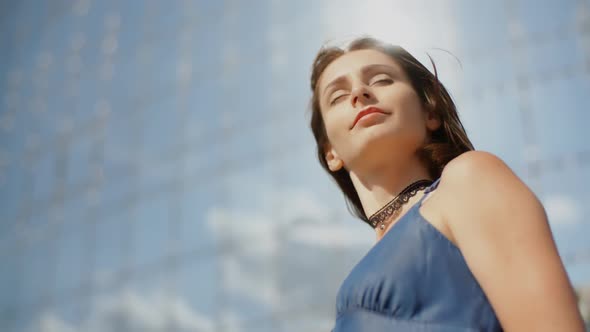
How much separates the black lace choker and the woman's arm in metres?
0.26

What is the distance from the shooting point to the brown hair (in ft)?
4.48

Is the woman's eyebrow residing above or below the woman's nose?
above

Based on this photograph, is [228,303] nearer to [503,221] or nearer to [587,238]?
[587,238]

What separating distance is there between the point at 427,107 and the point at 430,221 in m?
0.41

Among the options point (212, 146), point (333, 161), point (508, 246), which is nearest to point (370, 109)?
point (333, 161)

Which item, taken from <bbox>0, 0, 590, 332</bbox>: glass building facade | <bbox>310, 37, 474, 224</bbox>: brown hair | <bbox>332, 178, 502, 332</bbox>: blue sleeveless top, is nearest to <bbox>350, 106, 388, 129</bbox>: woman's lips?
<bbox>310, 37, 474, 224</bbox>: brown hair

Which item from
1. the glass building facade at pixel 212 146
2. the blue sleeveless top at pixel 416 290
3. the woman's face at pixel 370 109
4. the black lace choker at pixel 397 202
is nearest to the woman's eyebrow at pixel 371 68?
the woman's face at pixel 370 109

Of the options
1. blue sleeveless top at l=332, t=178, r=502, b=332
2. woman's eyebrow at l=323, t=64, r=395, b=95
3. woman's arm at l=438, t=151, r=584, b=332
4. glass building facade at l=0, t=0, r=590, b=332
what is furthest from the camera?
glass building facade at l=0, t=0, r=590, b=332

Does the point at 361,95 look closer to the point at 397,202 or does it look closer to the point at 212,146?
the point at 397,202

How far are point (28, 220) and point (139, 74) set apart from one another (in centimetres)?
579

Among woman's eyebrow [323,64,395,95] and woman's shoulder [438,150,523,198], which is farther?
woman's eyebrow [323,64,395,95]

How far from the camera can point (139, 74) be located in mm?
19938

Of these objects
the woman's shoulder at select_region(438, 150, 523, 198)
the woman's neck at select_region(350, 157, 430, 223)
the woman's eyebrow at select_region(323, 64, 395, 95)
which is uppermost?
the woman's eyebrow at select_region(323, 64, 395, 95)

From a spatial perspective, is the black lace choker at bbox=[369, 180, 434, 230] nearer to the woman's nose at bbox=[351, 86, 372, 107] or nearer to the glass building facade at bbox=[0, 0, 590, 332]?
the woman's nose at bbox=[351, 86, 372, 107]
